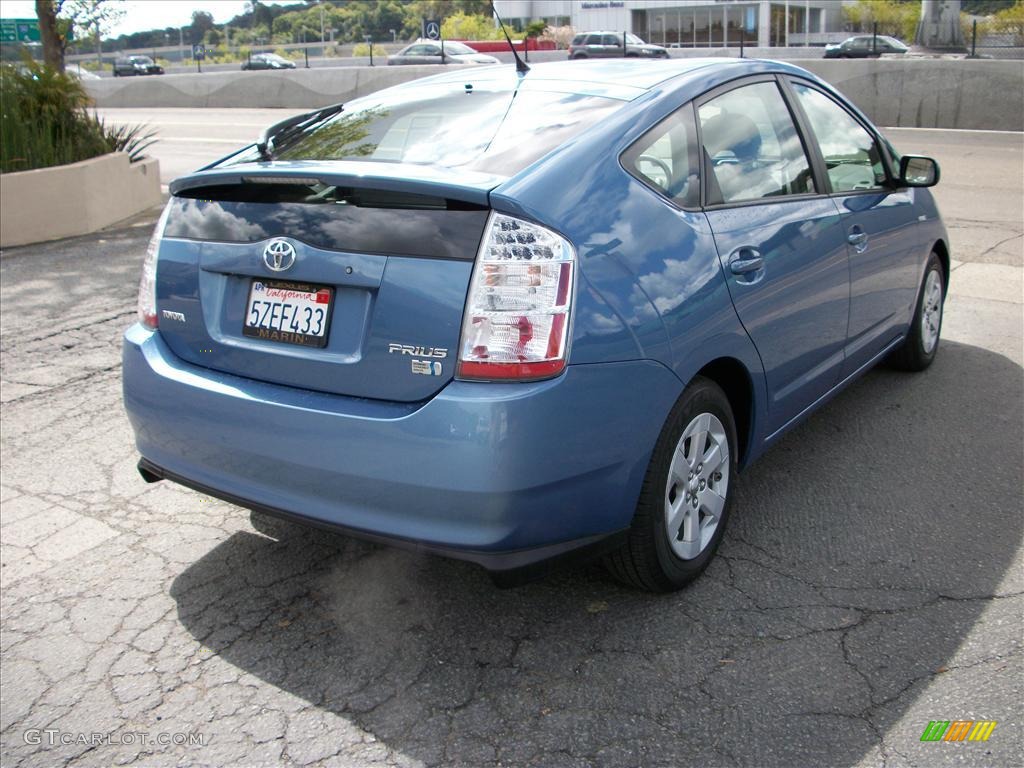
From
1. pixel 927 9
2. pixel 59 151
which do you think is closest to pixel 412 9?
pixel 927 9

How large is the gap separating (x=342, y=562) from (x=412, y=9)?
13905cm

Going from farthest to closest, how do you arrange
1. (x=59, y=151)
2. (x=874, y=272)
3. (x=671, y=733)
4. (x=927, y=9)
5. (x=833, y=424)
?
1. (x=927, y=9)
2. (x=59, y=151)
3. (x=833, y=424)
4. (x=874, y=272)
5. (x=671, y=733)

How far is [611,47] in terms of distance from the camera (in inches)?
1785

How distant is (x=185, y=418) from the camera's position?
3428 mm

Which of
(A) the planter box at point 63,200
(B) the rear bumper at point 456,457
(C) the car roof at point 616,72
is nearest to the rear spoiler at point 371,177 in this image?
(B) the rear bumper at point 456,457

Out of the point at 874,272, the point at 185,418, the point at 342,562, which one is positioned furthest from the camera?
the point at 874,272

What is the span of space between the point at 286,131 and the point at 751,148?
1.78m

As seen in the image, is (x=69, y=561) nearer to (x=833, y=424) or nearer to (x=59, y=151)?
(x=833, y=424)

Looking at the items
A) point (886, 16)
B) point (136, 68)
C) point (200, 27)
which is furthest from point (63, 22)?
point (200, 27)

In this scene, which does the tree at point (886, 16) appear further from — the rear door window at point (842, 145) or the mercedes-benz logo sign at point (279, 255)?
the mercedes-benz logo sign at point (279, 255)

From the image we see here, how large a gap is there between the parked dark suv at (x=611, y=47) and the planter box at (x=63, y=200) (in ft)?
105

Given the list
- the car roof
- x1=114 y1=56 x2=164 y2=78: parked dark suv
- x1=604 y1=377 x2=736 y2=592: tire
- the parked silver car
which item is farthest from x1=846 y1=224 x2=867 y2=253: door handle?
x1=114 y1=56 x2=164 y2=78: parked dark suv

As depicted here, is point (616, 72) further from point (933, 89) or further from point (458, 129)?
point (933, 89)

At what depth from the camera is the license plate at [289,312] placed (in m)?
3.19
